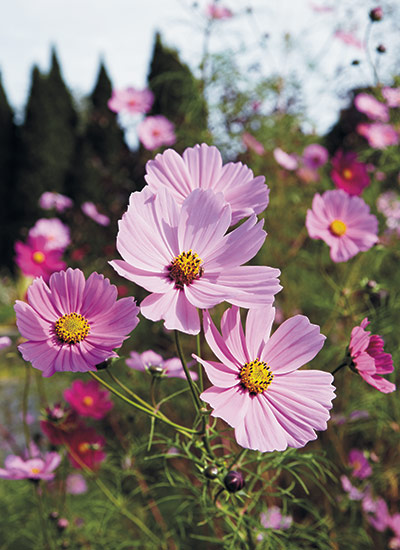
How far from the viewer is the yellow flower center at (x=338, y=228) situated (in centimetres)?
65

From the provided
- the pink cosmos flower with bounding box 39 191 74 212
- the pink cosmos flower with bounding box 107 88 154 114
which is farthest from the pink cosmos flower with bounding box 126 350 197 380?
the pink cosmos flower with bounding box 39 191 74 212

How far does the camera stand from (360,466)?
0.99m

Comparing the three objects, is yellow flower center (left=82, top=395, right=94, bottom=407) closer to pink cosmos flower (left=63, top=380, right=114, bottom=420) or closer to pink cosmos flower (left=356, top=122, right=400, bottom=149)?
pink cosmos flower (left=63, top=380, right=114, bottom=420)

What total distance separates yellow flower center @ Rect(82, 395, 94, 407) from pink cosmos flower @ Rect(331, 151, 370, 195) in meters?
0.53

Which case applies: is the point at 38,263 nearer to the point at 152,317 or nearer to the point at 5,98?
the point at 152,317

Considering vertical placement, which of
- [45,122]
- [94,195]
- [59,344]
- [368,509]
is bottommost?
[94,195]

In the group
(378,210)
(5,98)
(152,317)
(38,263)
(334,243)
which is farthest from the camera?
(5,98)

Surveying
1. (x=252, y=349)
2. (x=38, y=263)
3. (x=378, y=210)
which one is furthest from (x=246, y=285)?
(x=378, y=210)

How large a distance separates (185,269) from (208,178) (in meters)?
0.10

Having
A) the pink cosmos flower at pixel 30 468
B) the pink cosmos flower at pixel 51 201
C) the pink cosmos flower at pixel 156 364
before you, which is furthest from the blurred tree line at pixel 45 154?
the pink cosmos flower at pixel 156 364

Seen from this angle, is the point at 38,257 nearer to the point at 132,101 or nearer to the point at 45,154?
the point at 132,101

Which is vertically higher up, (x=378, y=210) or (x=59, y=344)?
(x=59, y=344)

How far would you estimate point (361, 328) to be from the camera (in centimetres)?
46

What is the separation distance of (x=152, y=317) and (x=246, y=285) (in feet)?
0.26
